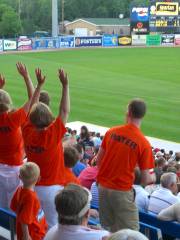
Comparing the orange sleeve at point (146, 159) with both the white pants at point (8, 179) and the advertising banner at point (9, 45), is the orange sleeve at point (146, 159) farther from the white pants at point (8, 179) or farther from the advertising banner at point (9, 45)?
the advertising banner at point (9, 45)

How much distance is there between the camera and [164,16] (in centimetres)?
6631

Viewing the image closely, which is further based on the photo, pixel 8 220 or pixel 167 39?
pixel 167 39

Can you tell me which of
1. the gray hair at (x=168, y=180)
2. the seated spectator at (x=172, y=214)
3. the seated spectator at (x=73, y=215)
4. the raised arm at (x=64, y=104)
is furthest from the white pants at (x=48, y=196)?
the seated spectator at (x=73, y=215)

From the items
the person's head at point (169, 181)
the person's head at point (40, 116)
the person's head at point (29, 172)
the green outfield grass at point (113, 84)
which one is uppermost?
the person's head at point (40, 116)

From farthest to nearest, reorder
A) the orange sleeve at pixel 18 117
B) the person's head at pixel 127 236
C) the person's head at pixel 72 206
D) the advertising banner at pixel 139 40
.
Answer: the advertising banner at pixel 139 40 < the orange sleeve at pixel 18 117 < the person's head at pixel 72 206 < the person's head at pixel 127 236

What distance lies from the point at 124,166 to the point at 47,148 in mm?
821

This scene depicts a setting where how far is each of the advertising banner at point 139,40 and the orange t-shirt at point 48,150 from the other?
193ft

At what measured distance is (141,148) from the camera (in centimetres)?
514

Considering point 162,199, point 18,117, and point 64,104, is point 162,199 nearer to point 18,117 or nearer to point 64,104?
point 64,104

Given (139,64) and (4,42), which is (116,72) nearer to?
(139,64)

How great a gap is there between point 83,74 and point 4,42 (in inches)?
825

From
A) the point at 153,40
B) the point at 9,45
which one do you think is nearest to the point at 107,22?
the point at 153,40

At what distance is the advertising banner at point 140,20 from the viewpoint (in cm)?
6469

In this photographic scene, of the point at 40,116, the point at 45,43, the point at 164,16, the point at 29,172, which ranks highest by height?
the point at 164,16
